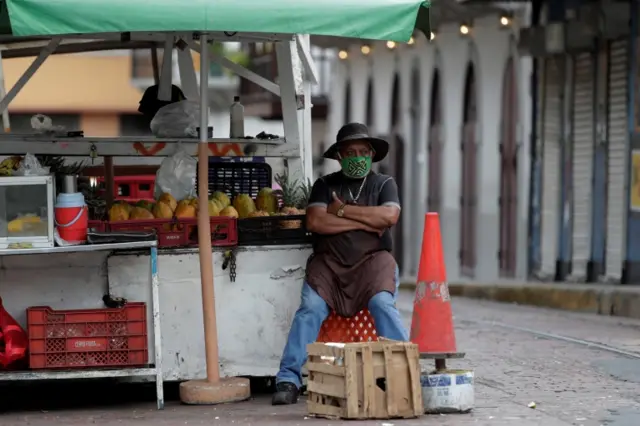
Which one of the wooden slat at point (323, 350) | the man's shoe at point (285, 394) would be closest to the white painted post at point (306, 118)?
the man's shoe at point (285, 394)

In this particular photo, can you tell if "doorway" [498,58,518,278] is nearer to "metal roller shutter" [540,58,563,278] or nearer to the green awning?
"metal roller shutter" [540,58,563,278]

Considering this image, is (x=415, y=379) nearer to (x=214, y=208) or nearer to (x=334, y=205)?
(x=334, y=205)

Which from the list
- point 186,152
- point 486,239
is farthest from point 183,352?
point 486,239

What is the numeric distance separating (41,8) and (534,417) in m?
3.65

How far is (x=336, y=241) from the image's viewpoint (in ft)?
34.7

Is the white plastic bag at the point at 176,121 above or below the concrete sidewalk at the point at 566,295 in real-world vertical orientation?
above

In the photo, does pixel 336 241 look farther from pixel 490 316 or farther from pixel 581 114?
pixel 581 114

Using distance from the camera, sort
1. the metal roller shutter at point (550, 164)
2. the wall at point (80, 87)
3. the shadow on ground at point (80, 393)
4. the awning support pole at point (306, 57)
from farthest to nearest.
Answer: the wall at point (80, 87), the metal roller shutter at point (550, 164), the awning support pole at point (306, 57), the shadow on ground at point (80, 393)

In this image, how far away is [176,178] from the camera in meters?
11.1

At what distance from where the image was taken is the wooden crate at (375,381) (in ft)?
30.9

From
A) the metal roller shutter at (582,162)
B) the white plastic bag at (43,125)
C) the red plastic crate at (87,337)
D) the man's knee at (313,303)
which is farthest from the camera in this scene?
the metal roller shutter at (582,162)

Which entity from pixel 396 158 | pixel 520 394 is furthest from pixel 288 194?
pixel 396 158

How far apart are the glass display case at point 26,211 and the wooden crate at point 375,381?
6.30ft

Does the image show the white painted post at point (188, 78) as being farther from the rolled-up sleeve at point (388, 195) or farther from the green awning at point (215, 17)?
the green awning at point (215, 17)
